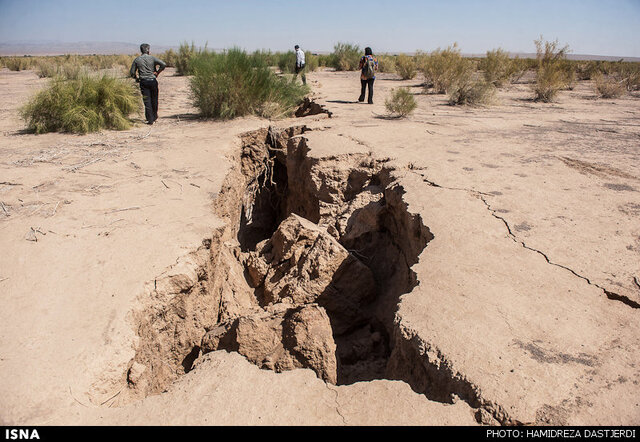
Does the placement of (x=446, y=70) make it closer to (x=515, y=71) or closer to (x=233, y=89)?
(x=515, y=71)

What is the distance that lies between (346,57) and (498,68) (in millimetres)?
9739

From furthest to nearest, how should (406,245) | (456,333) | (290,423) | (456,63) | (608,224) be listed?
(456,63) → (406,245) → (608,224) → (456,333) → (290,423)

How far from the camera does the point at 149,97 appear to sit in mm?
8344

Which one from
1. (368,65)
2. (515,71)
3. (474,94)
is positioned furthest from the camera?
(515,71)

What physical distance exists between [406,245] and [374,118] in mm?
4946

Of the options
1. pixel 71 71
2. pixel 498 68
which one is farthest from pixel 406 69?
pixel 71 71

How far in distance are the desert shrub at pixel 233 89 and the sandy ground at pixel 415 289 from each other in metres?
2.74

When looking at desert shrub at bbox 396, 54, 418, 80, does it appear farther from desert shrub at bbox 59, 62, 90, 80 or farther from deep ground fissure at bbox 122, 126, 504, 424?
deep ground fissure at bbox 122, 126, 504, 424

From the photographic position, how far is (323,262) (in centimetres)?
381

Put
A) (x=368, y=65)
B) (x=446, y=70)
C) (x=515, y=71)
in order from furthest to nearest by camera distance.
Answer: (x=515, y=71) < (x=446, y=70) < (x=368, y=65)

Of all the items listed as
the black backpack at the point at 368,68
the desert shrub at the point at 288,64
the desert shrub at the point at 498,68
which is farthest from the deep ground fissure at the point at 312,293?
the desert shrub at the point at 288,64

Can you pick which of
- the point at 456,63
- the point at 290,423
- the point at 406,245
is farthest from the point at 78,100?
the point at 456,63

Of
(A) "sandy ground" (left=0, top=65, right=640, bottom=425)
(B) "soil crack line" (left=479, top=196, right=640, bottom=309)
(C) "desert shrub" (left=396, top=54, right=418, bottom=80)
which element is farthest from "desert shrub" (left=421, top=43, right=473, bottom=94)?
(B) "soil crack line" (left=479, top=196, right=640, bottom=309)

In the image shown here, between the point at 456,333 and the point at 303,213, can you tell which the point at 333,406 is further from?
the point at 303,213
